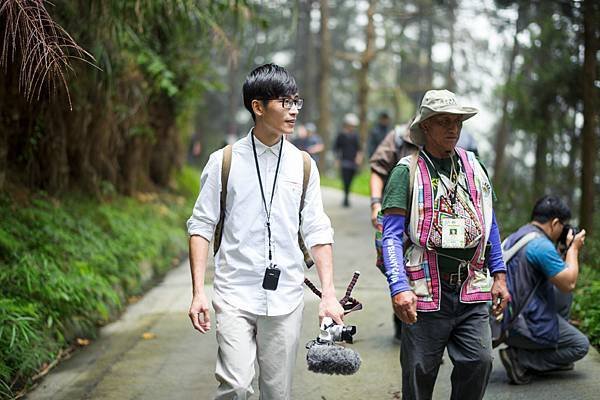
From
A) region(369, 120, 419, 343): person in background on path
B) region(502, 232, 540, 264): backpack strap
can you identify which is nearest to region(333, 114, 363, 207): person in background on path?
region(369, 120, 419, 343): person in background on path

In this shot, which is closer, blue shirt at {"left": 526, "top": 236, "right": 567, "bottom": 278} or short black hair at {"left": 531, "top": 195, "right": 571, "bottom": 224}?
blue shirt at {"left": 526, "top": 236, "right": 567, "bottom": 278}

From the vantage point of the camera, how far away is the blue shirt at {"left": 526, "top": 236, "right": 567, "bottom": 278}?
5.45 meters

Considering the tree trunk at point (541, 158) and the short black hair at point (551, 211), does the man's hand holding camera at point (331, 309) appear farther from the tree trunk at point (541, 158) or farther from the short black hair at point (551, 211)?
the tree trunk at point (541, 158)

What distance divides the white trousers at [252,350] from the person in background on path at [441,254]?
57 centimetres

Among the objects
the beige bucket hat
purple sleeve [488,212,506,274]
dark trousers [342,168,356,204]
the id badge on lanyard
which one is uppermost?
the beige bucket hat

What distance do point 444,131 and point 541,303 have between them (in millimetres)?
2128

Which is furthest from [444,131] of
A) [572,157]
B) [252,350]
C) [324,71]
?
[324,71]

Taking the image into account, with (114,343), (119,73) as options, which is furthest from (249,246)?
(119,73)

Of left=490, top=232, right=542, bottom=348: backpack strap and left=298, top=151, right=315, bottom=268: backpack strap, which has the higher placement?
left=298, top=151, right=315, bottom=268: backpack strap

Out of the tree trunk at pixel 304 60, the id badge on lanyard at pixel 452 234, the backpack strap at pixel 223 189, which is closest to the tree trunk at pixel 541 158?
the id badge on lanyard at pixel 452 234

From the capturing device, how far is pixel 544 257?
5.50 meters

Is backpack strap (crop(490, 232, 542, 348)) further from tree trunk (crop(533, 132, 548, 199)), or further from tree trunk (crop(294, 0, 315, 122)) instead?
tree trunk (crop(294, 0, 315, 122))

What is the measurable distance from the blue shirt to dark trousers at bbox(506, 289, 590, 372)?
400 mm

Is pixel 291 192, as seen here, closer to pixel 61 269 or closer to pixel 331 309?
pixel 331 309
